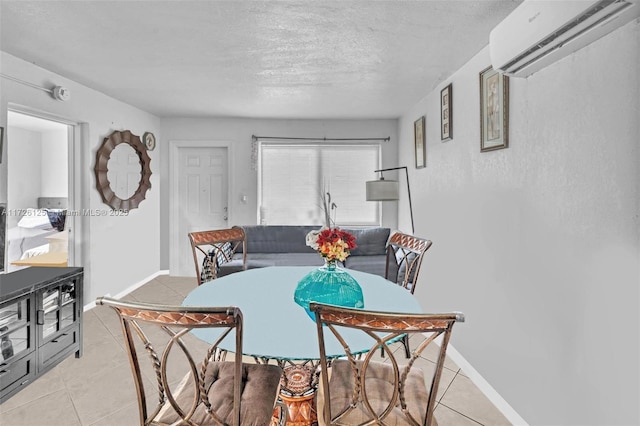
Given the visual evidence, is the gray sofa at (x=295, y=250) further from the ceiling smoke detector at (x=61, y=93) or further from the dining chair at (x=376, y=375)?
the dining chair at (x=376, y=375)

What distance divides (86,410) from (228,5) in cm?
250

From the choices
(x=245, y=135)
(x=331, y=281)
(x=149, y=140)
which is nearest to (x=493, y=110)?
(x=331, y=281)

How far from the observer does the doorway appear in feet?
10.3

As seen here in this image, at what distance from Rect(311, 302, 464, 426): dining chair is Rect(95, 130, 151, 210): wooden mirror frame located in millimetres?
3711

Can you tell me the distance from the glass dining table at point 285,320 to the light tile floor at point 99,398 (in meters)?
0.85

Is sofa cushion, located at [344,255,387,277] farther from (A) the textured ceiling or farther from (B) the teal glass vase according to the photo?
(B) the teal glass vase

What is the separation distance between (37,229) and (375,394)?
3.65 meters

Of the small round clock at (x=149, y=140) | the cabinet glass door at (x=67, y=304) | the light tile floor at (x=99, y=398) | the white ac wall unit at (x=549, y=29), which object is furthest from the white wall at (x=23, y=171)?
the white ac wall unit at (x=549, y=29)

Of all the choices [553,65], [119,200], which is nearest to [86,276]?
[119,200]

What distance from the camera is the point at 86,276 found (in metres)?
3.92

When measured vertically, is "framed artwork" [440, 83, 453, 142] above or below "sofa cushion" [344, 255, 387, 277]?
above

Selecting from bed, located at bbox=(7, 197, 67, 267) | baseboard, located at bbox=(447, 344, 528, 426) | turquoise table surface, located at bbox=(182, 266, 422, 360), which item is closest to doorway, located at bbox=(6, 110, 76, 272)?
bed, located at bbox=(7, 197, 67, 267)

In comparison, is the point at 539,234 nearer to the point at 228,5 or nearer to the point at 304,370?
the point at 304,370

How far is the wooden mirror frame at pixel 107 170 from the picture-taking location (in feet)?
13.4
